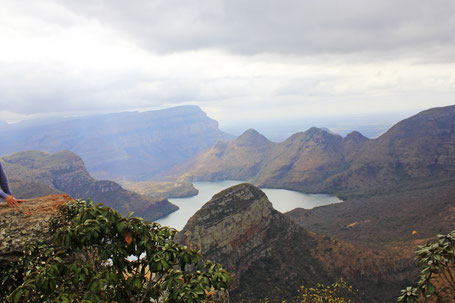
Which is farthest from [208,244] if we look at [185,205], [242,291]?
[185,205]

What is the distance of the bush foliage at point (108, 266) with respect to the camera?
22.7ft

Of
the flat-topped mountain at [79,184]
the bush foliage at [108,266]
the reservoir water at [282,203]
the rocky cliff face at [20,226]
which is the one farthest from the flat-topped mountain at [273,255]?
the flat-topped mountain at [79,184]

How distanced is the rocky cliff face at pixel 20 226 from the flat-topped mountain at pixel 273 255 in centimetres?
4440

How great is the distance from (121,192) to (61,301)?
6684 inches

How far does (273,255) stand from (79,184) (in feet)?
476

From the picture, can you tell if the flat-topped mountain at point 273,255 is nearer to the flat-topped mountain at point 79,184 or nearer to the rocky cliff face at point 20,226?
the rocky cliff face at point 20,226

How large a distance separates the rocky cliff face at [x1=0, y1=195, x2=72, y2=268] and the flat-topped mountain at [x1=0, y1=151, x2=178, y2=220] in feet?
479

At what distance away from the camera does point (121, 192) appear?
164 metres

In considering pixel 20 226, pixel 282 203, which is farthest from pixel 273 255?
pixel 282 203

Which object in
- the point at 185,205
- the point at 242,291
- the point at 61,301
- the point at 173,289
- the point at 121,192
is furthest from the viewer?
the point at 185,205

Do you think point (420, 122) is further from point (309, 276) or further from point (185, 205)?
point (309, 276)

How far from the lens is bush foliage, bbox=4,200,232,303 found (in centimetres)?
692

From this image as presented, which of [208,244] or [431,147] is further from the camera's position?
[431,147]

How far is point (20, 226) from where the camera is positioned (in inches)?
367
